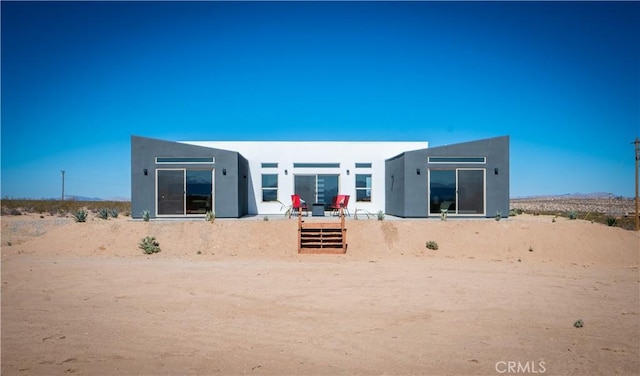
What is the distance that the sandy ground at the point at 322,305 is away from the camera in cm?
436

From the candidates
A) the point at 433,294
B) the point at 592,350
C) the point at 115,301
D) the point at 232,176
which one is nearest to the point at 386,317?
the point at 433,294

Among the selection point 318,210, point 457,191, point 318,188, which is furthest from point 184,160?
point 457,191

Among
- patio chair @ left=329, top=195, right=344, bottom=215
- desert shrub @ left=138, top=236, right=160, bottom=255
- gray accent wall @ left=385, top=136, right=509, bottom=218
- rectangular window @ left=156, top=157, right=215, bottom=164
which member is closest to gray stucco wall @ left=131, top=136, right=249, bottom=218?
rectangular window @ left=156, top=157, right=215, bottom=164

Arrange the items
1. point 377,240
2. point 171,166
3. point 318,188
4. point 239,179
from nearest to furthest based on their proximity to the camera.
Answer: point 377,240, point 171,166, point 239,179, point 318,188

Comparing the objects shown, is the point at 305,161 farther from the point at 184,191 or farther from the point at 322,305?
the point at 322,305

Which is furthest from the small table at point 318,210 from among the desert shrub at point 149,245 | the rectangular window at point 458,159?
the desert shrub at point 149,245

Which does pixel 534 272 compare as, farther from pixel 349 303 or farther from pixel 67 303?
pixel 67 303

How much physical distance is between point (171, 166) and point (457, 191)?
10490 mm

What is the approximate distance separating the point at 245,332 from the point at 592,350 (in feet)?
12.2

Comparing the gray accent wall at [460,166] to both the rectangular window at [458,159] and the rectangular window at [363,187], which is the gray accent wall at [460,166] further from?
the rectangular window at [363,187]

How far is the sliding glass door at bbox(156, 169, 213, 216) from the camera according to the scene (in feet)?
54.2

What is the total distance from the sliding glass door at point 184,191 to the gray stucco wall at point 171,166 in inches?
8.0

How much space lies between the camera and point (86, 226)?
14477 mm

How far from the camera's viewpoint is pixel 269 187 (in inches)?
773
